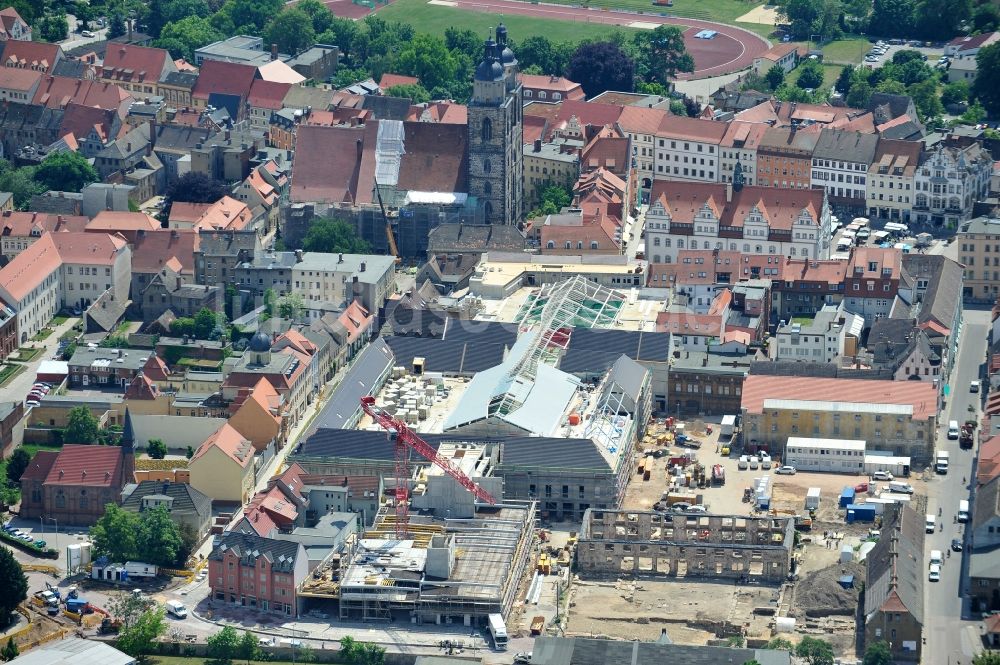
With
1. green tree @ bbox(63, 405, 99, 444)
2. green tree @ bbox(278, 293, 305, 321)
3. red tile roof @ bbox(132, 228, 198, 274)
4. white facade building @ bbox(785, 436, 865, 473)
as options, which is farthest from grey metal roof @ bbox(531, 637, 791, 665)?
red tile roof @ bbox(132, 228, 198, 274)

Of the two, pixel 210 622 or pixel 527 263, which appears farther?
pixel 527 263

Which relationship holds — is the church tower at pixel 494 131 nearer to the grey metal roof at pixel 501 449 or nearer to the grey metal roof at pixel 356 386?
the grey metal roof at pixel 356 386

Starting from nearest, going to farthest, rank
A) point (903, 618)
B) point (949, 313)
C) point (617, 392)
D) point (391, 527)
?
point (903, 618), point (391, 527), point (617, 392), point (949, 313)

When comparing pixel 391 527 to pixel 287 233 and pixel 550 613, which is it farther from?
pixel 287 233

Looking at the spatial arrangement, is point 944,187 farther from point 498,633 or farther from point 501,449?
point 498,633

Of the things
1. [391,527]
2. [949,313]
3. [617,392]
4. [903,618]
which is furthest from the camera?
[949,313]

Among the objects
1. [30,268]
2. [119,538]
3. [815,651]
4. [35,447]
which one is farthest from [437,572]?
[30,268]

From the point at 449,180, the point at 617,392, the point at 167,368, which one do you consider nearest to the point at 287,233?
the point at 449,180
